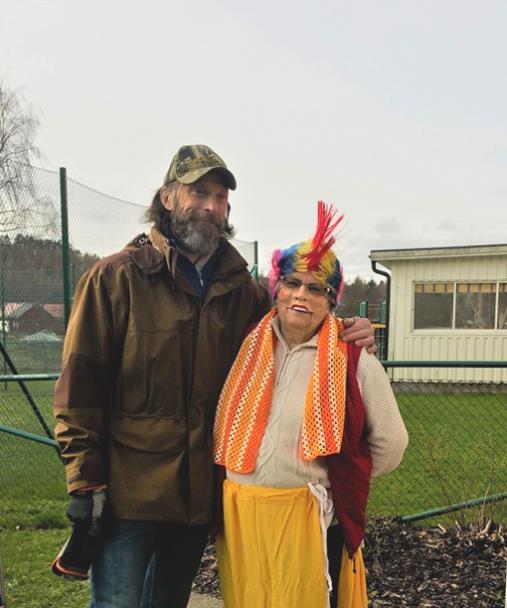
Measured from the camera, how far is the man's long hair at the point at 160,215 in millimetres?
2018

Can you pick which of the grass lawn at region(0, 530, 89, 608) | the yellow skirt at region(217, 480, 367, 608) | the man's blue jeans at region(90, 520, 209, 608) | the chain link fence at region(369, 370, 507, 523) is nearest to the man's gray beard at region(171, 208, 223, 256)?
the yellow skirt at region(217, 480, 367, 608)

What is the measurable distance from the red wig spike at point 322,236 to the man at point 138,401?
12.6 inches

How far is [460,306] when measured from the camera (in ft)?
37.9

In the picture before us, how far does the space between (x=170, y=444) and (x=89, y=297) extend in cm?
57

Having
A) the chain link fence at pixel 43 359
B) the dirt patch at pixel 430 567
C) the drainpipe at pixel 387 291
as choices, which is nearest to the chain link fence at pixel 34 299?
the chain link fence at pixel 43 359

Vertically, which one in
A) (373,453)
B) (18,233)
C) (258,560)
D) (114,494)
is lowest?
(258,560)

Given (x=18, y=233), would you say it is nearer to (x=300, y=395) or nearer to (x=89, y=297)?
(x=89, y=297)

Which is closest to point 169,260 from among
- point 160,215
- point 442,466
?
point 160,215

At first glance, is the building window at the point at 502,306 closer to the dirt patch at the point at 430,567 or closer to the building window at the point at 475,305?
the building window at the point at 475,305

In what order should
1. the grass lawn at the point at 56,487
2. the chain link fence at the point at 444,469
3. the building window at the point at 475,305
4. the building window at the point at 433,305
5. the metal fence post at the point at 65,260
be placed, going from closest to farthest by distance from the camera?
the grass lawn at the point at 56,487 → the chain link fence at the point at 444,469 → the metal fence post at the point at 65,260 → the building window at the point at 475,305 → the building window at the point at 433,305

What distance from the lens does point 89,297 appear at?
1805 millimetres

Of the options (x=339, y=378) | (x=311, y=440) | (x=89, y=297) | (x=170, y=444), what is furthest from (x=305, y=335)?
(x=89, y=297)

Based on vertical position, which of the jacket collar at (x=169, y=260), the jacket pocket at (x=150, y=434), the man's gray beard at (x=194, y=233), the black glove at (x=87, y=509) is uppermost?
the man's gray beard at (x=194, y=233)

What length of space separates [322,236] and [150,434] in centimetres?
92
